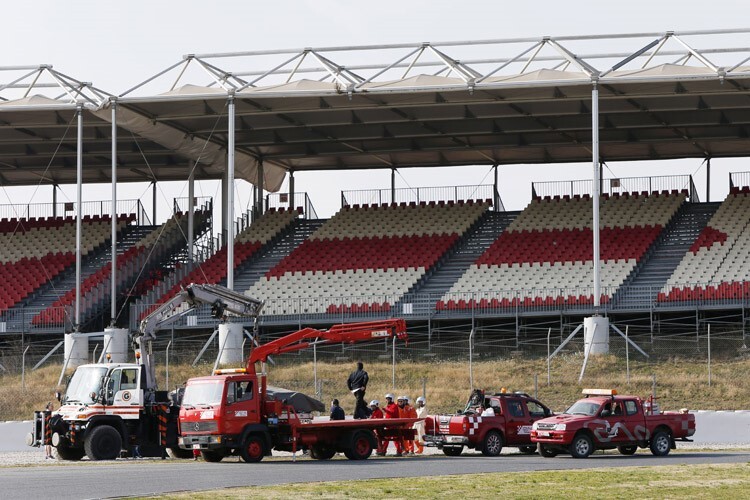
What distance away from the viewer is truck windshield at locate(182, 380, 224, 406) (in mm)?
29366

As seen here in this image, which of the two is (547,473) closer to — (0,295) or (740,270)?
(740,270)

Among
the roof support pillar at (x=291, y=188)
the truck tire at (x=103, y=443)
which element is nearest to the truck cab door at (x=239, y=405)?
the truck tire at (x=103, y=443)

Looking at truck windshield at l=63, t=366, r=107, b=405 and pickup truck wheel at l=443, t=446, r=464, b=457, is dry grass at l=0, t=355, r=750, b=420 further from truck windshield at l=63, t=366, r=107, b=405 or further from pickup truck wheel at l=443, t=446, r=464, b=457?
truck windshield at l=63, t=366, r=107, b=405

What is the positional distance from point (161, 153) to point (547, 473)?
36.9 metres

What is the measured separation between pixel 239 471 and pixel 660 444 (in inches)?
408

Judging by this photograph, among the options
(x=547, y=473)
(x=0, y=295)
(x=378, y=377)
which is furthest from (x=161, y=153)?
(x=547, y=473)

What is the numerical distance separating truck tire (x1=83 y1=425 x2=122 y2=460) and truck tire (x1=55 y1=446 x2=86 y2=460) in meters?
0.73

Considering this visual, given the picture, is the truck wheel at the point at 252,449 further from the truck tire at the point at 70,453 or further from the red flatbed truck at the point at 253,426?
the truck tire at the point at 70,453

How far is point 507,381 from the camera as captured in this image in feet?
135

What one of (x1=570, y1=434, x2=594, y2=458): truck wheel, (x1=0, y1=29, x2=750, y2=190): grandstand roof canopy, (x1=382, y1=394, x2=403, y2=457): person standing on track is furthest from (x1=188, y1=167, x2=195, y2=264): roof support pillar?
(x1=570, y1=434, x2=594, y2=458): truck wheel

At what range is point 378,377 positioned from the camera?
42188 mm

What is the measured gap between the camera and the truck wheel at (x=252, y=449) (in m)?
29.0

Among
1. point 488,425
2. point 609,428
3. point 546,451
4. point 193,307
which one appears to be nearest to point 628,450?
point 609,428

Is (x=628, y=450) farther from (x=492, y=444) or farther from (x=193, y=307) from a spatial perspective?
(x=193, y=307)
